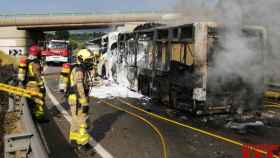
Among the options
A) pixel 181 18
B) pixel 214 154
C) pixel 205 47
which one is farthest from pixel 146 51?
pixel 214 154

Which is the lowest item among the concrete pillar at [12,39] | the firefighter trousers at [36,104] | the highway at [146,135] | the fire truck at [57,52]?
the highway at [146,135]

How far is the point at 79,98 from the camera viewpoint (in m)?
7.78

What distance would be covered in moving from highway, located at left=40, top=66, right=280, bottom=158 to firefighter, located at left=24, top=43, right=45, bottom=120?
0.38 meters

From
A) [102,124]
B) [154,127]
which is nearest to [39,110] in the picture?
[102,124]

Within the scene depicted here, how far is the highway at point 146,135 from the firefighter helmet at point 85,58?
5.38 feet

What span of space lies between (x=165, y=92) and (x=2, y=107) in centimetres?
534

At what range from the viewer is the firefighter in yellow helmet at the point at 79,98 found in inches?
300

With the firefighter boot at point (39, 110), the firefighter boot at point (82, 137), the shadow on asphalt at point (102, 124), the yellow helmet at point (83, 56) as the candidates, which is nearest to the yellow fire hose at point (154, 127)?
the shadow on asphalt at point (102, 124)

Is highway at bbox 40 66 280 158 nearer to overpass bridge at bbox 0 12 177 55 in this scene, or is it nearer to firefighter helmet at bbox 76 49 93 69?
firefighter helmet at bbox 76 49 93 69

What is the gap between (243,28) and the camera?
434 inches

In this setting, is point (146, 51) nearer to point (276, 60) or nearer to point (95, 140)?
point (276, 60)

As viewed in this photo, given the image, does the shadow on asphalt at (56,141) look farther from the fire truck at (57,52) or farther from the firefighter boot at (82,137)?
the fire truck at (57,52)

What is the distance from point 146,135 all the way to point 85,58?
2.50m

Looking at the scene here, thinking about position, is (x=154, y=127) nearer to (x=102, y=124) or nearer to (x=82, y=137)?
(x=102, y=124)
